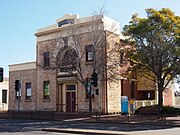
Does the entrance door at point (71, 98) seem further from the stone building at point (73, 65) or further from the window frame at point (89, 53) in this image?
the window frame at point (89, 53)

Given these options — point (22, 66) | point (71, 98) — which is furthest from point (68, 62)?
point (22, 66)

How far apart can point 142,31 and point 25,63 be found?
66.8 feet

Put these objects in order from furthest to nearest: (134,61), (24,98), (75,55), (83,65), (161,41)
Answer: (24,98) → (83,65) → (75,55) → (134,61) → (161,41)

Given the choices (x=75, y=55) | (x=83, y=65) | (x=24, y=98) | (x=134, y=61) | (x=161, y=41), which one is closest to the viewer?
(x=161, y=41)

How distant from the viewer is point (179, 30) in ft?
88.5

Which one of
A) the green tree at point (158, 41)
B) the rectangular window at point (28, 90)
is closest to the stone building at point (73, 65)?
the rectangular window at point (28, 90)

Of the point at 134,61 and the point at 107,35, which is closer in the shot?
the point at 134,61

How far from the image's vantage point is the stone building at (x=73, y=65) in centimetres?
3175

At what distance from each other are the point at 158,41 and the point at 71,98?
45.7 ft

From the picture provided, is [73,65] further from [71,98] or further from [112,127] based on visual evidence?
[112,127]

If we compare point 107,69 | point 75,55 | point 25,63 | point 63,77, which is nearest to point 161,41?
point 107,69

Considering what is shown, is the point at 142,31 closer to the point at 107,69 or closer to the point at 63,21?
the point at 107,69

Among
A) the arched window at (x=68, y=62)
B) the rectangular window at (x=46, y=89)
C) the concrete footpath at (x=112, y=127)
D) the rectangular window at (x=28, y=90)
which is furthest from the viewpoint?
the rectangular window at (x=28, y=90)

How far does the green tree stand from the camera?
26.3m
